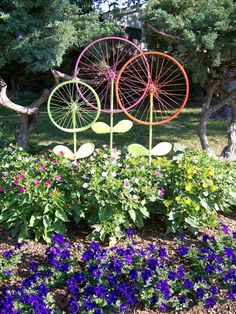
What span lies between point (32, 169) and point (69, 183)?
13.7 inches

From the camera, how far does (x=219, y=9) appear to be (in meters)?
5.11

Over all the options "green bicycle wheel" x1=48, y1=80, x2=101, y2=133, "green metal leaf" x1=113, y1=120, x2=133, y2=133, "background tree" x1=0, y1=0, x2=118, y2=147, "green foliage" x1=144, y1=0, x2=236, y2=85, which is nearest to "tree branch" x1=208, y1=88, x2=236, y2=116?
"green foliage" x1=144, y1=0, x2=236, y2=85

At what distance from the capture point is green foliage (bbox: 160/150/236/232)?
353 cm

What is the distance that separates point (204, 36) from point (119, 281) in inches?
130

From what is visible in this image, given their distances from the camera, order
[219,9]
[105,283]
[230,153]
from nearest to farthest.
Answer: [105,283]
[219,9]
[230,153]

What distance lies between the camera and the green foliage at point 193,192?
3.53 m

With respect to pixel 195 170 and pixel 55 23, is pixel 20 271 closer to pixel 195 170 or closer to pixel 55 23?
pixel 195 170

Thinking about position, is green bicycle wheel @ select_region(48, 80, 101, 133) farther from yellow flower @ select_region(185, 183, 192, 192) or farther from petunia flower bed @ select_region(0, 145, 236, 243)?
yellow flower @ select_region(185, 183, 192, 192)

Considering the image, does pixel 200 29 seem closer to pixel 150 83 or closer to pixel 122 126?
pixel 150 83

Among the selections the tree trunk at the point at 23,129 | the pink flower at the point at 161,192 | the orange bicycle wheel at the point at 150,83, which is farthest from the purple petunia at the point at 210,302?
the tree trunk at the point at 23,129

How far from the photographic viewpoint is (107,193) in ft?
11.0

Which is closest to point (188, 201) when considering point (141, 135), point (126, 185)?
point (126, 185)

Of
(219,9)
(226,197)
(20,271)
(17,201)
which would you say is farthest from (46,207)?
(219,9)

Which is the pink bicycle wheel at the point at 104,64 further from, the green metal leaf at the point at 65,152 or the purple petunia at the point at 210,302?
the purple petunia at the point at 210,302
